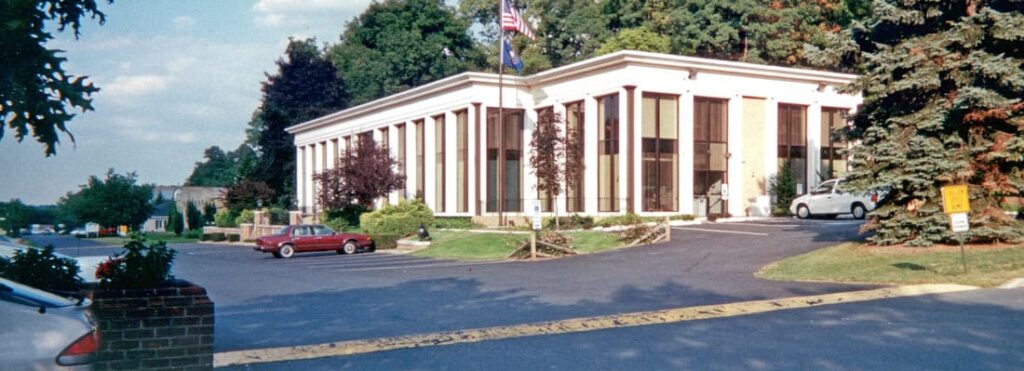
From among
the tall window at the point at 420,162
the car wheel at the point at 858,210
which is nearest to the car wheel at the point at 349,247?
the tall window at the point at 420,162

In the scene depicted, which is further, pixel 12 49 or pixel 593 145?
pixel 593 145

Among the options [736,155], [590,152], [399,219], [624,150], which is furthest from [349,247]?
[736,155]

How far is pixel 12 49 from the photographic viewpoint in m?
8.37

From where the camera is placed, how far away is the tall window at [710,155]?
140 feet

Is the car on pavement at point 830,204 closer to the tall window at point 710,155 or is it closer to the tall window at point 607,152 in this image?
the tall window at point 710,155

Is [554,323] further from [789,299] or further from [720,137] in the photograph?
[720,137]

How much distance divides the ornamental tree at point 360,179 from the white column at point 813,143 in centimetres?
2184

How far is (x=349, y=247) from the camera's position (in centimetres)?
3744

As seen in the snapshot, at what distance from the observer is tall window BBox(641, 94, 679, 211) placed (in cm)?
4150

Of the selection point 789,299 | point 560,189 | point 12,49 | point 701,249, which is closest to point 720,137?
→ point 560,189

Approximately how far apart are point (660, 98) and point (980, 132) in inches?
829

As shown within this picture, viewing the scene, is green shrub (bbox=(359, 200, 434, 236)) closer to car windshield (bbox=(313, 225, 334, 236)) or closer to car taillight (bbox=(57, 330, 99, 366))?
car windshield (bbox=(313, 225, 334, 236))

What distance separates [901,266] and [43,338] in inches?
687

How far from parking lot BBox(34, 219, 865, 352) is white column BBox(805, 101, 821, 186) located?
46.1 feet
